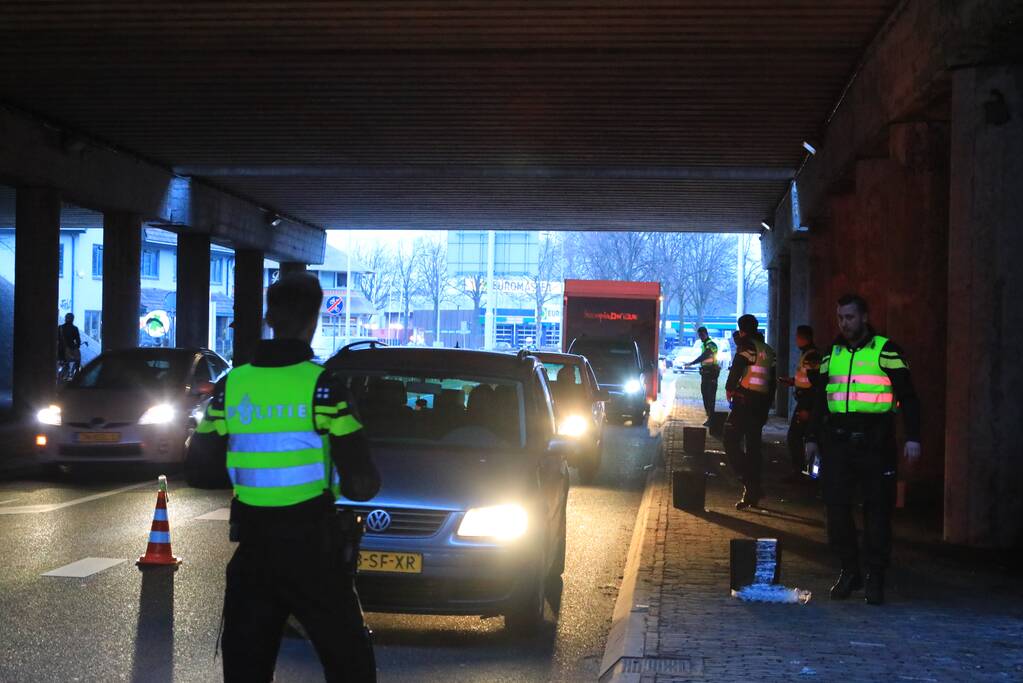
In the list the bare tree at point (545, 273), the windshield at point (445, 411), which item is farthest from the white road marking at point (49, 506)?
the bare tree at point (545, 273)

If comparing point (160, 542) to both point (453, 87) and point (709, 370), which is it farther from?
point (709, 370)

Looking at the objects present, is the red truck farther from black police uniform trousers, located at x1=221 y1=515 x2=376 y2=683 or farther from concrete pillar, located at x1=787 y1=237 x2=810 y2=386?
black police uniform trousers, located at x1=221 y1=515 x2=376 y2=683

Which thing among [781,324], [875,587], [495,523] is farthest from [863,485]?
[781,324]

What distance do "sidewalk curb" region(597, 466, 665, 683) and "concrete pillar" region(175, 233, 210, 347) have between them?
2572cm

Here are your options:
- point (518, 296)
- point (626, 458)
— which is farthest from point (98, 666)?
point (518, 296)

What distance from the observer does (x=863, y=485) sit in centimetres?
838

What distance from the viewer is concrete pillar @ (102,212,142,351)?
1131 inches

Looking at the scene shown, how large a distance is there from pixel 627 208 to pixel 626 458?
1498 cm

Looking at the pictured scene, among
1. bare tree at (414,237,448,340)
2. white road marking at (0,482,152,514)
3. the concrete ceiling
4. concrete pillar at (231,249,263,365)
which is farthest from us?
bare tree at (414,237,448,340)

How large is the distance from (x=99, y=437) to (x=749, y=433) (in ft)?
24.4

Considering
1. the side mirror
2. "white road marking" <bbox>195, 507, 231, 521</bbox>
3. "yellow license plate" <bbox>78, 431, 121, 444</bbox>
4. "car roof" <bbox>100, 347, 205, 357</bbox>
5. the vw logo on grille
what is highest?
"car roof" <bbox>100, 347, 205, 357</bbox>

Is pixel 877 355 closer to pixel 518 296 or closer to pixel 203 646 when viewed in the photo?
pixel 203 646

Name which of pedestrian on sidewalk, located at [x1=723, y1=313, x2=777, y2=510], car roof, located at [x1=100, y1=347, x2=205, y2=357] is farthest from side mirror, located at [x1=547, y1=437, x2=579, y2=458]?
car roof, located at [x1=100, y1=347, x2=205, y2=357]

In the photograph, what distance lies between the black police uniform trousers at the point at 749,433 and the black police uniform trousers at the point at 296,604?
9.50 meters
